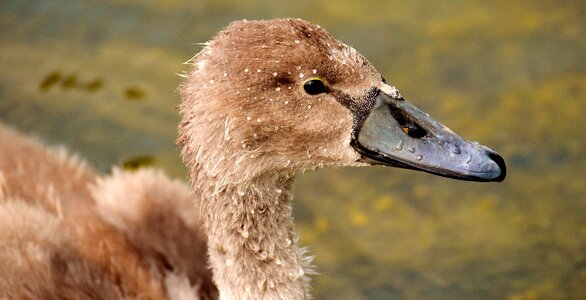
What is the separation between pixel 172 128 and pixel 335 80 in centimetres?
313

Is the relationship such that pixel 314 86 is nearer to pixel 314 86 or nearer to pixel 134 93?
pixel 314 86

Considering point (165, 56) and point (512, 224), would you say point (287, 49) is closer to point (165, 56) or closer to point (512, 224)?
point (512, 224)

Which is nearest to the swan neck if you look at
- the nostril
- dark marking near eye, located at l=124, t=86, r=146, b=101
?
the nostril

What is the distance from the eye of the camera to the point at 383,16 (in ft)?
24.8

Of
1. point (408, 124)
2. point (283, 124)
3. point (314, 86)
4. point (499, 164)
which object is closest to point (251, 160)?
point (283, 124)

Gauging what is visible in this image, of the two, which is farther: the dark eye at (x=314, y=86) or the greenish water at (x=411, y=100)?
the greenish water at (x=411, y=100)

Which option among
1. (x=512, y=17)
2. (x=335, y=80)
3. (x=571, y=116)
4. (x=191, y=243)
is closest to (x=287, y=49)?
(x=335, y=80)

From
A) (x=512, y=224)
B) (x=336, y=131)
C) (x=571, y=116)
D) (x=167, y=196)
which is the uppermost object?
(x=571, y=116)

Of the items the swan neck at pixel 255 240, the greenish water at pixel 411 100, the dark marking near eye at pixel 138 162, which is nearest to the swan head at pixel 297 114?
the swan neck at pixel 255 240

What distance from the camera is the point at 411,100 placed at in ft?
22.8

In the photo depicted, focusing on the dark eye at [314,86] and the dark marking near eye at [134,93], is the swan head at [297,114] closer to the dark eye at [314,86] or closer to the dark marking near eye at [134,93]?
the dark eye at [314,86]

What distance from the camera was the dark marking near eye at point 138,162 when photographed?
6746 mm

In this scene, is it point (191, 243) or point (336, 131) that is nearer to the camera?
point (336, 131)

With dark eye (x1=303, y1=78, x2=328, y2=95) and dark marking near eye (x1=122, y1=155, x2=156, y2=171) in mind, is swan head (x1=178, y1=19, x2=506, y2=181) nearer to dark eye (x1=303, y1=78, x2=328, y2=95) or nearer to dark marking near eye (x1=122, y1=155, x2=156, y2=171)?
dark eye (x1=303, y1=78, x2=328, y2=95)
